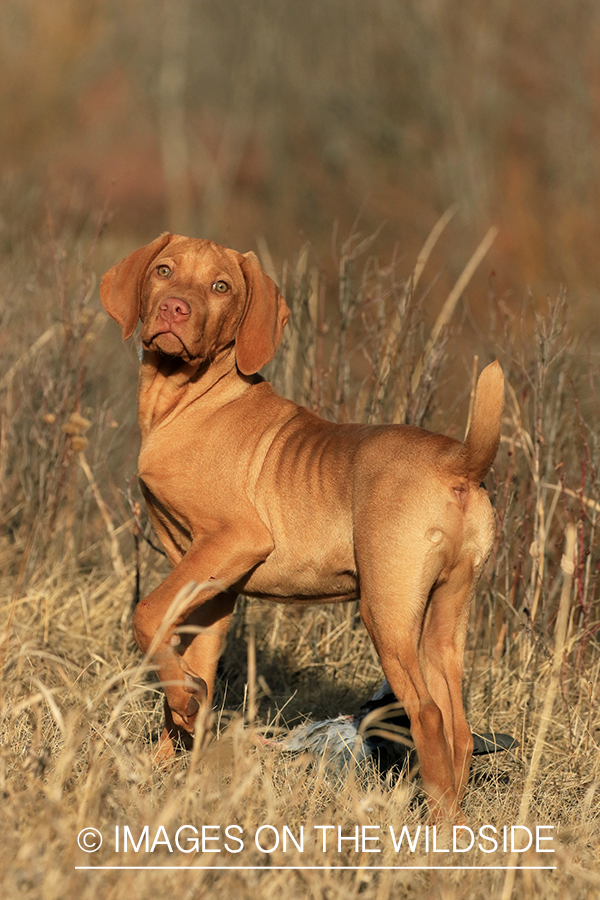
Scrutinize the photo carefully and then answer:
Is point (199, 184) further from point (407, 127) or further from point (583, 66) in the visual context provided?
point (583, 66)

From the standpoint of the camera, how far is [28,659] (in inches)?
181

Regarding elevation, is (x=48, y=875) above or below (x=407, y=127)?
below

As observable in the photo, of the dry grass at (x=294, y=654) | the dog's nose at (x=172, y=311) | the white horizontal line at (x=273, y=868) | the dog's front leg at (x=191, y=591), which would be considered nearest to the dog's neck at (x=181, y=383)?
the dog's nose at (x=172, y=311)

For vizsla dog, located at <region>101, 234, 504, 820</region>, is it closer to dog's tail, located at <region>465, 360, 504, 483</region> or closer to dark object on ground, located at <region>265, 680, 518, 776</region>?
dog's tail, located at <region>465, 360, 504, 483</region>

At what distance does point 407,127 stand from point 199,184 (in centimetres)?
870

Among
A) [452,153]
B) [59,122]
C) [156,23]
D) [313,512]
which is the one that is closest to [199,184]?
[59,122]

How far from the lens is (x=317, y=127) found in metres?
19.5

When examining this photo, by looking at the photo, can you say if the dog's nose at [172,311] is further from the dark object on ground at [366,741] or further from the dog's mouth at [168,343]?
the dark object on ground at [366,741]

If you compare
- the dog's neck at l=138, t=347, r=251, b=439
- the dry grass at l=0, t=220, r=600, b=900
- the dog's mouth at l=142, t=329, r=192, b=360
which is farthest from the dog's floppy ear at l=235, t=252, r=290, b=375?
the dry grass at l=0, t=220, r=600, b=900

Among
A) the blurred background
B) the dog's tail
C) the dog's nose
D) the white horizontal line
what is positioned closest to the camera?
the white horizontal line

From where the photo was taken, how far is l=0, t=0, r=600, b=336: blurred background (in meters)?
11.9

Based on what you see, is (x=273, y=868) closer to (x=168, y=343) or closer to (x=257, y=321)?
(x=168, y=343)

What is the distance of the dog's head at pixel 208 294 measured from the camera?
3.88 meters

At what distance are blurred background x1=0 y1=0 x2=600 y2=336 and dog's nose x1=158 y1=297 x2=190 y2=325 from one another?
1.95 m
